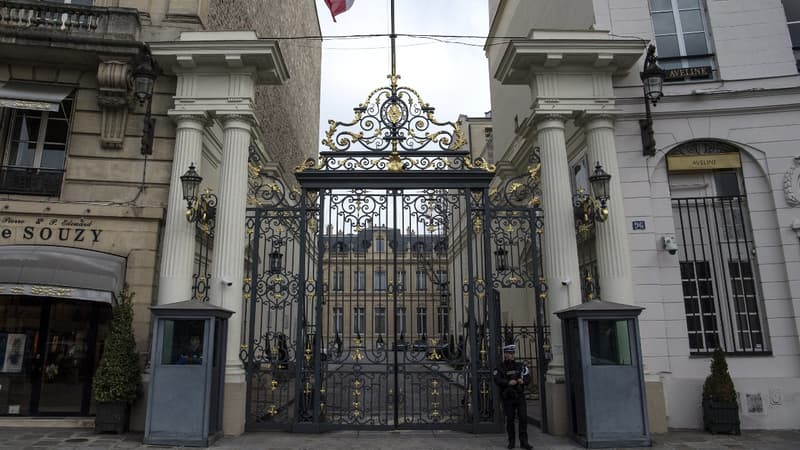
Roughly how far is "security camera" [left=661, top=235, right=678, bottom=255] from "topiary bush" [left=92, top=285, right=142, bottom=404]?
996cm

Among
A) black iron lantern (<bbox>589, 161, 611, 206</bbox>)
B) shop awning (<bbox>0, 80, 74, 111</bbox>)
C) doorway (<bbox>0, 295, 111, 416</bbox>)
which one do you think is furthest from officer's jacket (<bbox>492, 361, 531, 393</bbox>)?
shop awning (<bbox>0, 80, 74, 111</bbox>)

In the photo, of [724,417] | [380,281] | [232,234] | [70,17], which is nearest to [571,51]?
[380,281]

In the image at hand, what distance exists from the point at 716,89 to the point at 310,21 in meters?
21.2

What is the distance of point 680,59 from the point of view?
1106 cm

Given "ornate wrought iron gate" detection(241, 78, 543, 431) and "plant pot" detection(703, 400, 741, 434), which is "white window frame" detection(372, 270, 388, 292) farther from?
"plant pot" detection(703, 400, 741, 434)

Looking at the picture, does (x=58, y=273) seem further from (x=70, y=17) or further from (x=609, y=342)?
(x=609, y=342)

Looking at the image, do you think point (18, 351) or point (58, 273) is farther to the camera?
point (18, 351)

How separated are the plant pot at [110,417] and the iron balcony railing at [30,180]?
425 cm

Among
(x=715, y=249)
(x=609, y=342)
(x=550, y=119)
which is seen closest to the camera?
(x=609, y=342)

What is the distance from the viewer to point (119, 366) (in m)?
8.95

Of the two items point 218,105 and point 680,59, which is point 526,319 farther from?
point 218,105

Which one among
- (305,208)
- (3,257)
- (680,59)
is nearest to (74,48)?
(3,257)

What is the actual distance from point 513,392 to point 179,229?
21.7 feet

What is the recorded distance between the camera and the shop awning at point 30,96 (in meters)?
9.99
